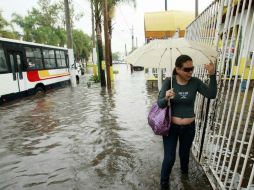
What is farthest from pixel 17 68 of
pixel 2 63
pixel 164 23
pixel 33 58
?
pixel 164 23

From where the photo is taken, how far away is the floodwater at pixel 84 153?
443 cm

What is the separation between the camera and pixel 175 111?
3.75 m

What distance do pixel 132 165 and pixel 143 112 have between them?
4.61 m

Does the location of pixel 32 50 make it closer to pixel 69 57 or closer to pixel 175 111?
pixel 69 57

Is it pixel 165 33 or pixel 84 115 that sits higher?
pixel 165 33

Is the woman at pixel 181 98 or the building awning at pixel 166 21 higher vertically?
the building awning at pixel 166 21

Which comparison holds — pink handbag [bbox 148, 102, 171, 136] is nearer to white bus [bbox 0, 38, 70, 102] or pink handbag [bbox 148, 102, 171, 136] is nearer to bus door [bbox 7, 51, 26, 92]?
white bus [bbox 0, 38, 70, 102]

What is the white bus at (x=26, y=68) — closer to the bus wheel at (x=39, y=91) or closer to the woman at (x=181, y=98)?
the bus wheel at (x=39, y=91)

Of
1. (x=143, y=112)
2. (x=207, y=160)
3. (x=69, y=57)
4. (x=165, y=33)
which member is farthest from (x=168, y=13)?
(x=207, y=160)

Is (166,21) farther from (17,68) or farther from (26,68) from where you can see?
(17,68)

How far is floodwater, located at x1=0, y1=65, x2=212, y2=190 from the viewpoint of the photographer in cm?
443

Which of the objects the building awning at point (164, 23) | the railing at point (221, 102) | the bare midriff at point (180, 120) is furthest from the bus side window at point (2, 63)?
the bare midriff at point (180, 120)

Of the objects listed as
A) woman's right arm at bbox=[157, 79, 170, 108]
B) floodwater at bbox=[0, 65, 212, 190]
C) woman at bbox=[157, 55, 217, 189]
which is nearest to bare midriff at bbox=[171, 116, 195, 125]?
woman at bbox=[157, 55, 217, 189]

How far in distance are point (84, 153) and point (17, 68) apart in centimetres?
966
